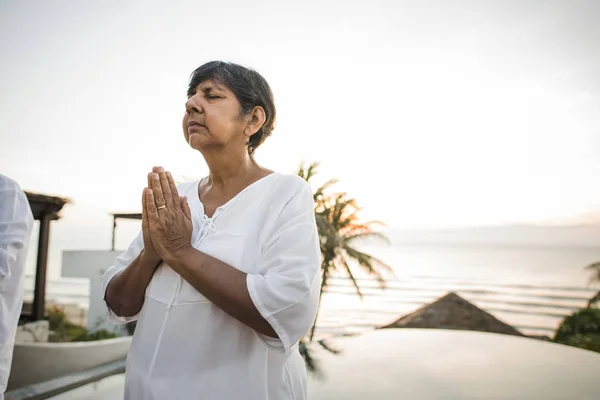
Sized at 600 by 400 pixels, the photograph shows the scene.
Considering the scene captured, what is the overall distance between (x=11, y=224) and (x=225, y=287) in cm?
118

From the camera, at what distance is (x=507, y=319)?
2684 cm

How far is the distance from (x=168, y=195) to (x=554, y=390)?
3.79 m

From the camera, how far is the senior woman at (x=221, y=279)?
3.83 feet

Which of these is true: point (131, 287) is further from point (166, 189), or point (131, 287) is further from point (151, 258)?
point (166, 189)

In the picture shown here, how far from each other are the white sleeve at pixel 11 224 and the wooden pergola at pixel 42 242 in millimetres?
9023

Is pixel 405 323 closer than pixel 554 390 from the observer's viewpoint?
No

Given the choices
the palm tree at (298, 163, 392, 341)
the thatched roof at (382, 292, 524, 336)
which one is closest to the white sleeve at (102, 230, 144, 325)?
the thatched roof at (382, 292, 524, 336)

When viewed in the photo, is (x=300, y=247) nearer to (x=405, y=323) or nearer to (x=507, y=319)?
(x=405, y=323)

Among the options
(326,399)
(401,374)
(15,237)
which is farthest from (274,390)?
(401,374)

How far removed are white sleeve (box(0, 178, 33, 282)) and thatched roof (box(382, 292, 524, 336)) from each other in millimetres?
12646

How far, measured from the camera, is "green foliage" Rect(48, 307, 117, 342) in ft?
40.3

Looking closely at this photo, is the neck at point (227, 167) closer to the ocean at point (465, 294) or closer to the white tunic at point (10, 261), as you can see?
the white tunic at point (10, 261)

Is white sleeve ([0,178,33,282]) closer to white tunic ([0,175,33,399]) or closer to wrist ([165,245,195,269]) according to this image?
white tunic ([0,175,33,399])

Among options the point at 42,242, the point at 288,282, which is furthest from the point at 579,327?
the point at 288,282
